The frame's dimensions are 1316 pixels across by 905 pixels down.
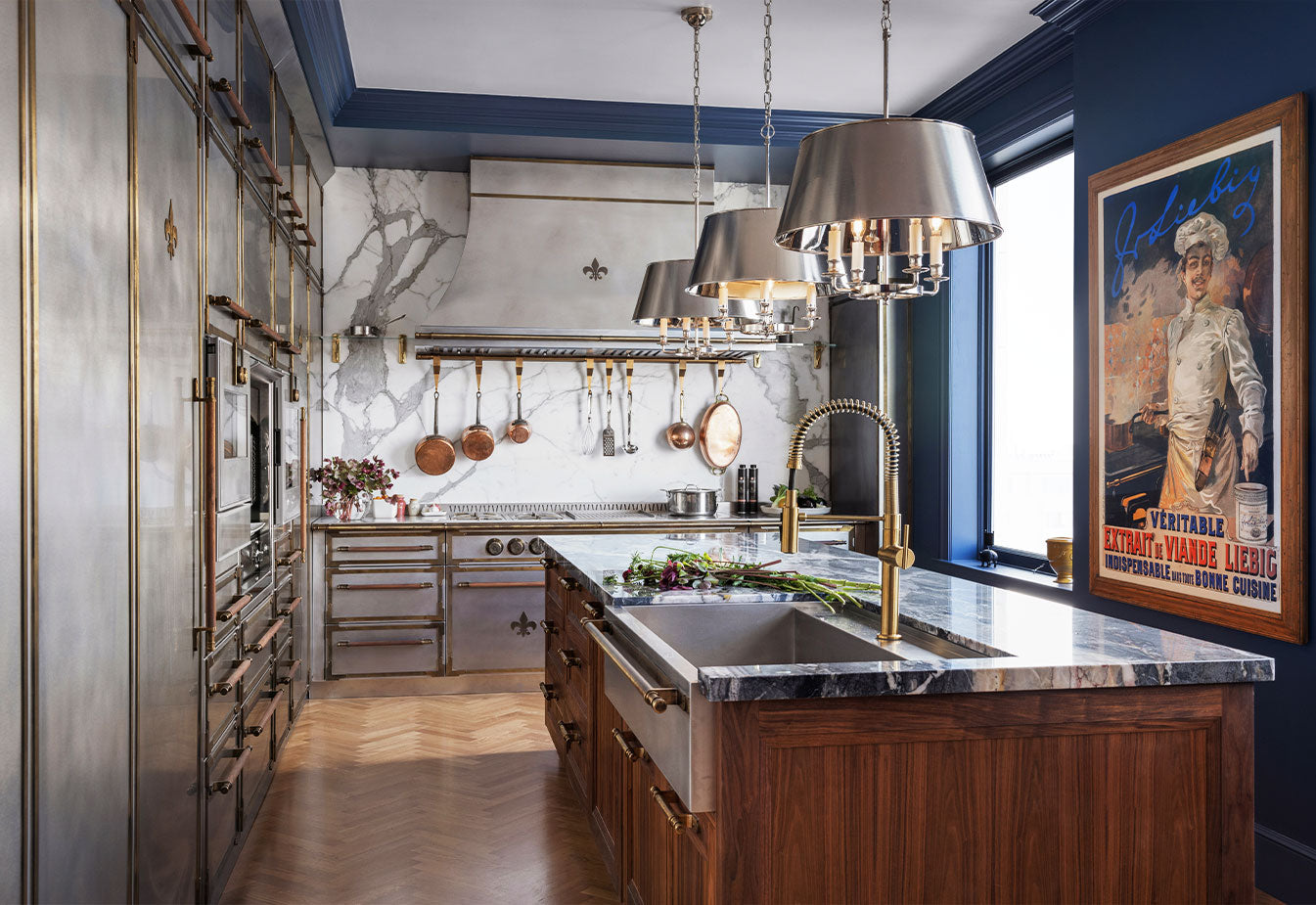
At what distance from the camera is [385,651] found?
4.86 m

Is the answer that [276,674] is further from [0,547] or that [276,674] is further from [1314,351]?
[1314,351]

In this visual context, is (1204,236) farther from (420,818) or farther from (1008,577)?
(420,818)

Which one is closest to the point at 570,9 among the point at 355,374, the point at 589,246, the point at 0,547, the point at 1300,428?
the point at 589,246

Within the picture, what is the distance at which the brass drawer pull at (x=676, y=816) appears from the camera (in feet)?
5.52

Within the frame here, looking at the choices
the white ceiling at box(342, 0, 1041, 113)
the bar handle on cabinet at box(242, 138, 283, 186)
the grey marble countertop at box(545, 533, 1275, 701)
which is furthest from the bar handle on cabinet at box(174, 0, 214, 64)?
the grey marble countertop at box(545, 533, 1275, 701)

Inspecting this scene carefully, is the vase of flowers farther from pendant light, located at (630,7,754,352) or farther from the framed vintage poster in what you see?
the framed vintage poster

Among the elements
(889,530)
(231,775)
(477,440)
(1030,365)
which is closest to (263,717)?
(231,775)

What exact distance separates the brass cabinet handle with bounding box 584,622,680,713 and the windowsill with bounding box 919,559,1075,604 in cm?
204

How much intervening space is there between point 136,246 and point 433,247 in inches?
143

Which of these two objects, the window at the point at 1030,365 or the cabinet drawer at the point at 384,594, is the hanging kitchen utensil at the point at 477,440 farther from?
the window at the point at 1030,365

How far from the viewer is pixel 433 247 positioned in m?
5.45

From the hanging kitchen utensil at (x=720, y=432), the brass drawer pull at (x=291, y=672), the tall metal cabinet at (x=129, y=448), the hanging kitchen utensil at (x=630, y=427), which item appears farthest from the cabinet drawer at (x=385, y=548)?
the hanging kitchen utensil at (x=720, y=432)

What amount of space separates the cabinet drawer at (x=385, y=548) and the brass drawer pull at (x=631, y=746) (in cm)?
276

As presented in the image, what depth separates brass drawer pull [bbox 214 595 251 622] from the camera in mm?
2559
